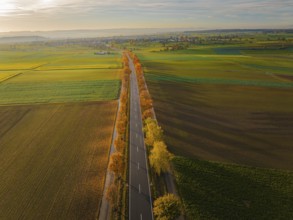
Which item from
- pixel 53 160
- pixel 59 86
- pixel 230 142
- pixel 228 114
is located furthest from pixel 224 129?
pixel 59 86

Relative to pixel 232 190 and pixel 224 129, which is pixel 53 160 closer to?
pixel 232 190

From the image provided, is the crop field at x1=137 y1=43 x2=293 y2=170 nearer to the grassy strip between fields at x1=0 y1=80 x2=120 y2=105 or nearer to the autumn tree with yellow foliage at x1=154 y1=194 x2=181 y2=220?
the autumn tree with yellow foliage at x1=154 y1=194 x2=181 y2=220

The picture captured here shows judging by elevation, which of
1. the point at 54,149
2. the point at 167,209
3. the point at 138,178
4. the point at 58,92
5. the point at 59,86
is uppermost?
the point at 59,86

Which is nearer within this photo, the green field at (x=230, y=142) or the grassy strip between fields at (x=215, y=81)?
the green field at (x=230, y=142)

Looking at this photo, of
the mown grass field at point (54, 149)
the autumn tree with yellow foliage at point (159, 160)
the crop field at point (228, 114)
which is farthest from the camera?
the crop field at point (228, 114)

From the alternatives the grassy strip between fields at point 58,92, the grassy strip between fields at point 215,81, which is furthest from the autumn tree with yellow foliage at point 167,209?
the grassy strip between fields at point 215,81

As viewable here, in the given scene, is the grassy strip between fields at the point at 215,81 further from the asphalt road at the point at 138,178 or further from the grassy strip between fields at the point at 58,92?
the asphalt road at the point at 138,178
